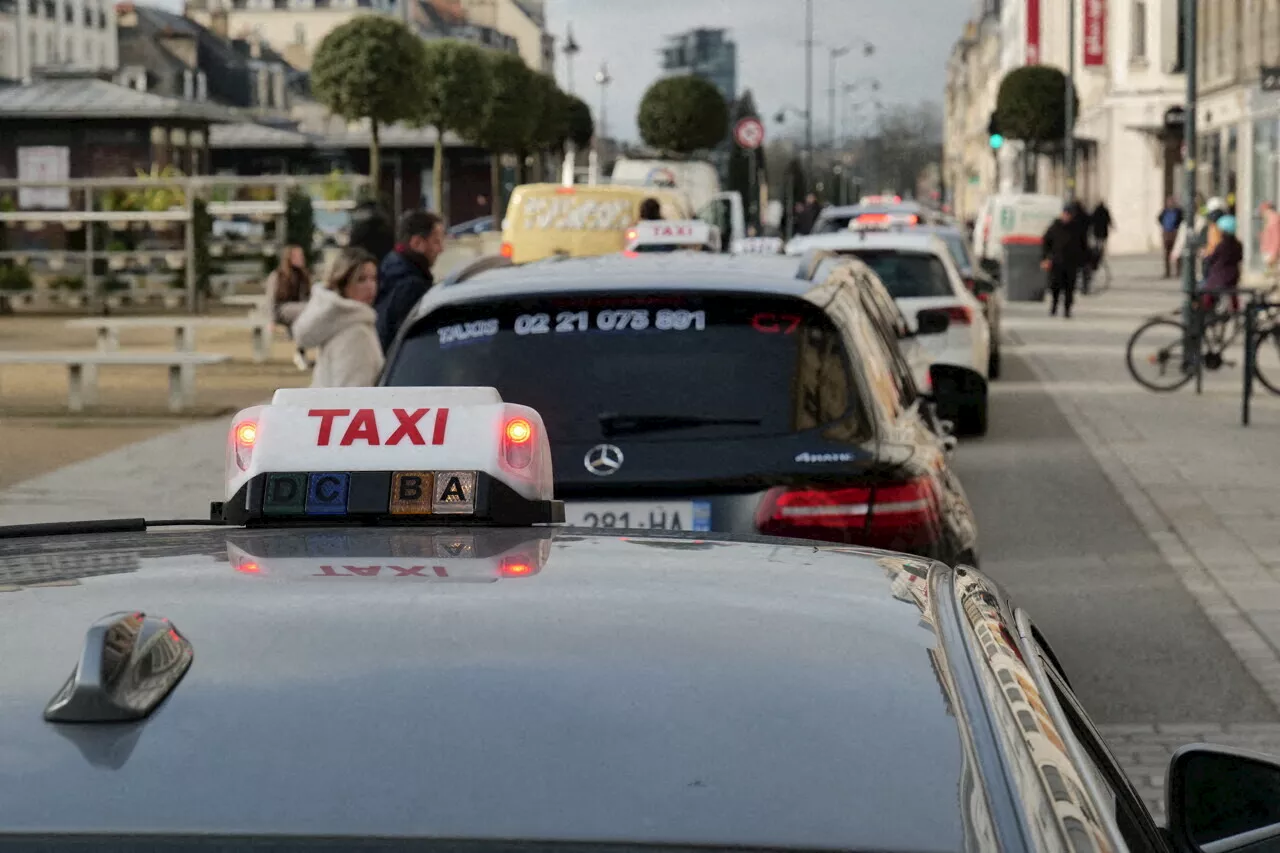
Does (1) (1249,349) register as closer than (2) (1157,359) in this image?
Yes

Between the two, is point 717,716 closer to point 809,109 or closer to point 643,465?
point 643,465

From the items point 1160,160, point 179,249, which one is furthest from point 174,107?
point 1160,160

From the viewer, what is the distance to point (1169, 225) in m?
50.4

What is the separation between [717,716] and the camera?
191 cm

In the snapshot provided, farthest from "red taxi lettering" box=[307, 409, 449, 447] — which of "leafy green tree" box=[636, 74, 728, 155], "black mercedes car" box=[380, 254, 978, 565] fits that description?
"leafy green tree" box=[636, 74, 728, 155]

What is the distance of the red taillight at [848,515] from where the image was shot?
245 inches

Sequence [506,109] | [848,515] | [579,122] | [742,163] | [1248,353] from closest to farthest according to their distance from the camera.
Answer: [848,515], [1248,353], [506,109], [742,163], [579,122]

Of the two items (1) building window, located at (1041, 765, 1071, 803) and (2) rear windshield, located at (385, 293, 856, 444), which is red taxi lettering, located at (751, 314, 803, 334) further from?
(1) building window, located at (1041, 765, 1071, 803)

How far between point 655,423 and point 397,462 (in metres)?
3.45

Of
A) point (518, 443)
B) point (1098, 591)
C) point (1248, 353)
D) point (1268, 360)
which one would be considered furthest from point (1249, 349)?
point (518, 443)

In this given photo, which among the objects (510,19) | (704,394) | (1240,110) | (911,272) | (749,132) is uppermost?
(510,19)

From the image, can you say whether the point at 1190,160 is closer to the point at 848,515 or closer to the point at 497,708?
the point at 848,515

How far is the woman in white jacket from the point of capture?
11250mm

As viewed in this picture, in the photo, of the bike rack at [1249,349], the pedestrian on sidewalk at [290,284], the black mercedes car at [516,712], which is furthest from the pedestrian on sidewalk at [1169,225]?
the black mercedes car at [516,712]
